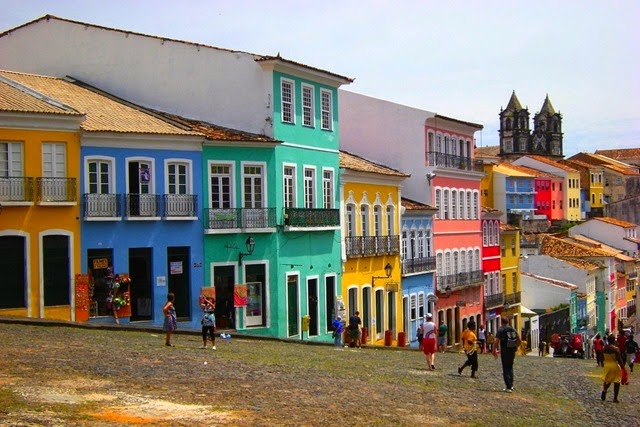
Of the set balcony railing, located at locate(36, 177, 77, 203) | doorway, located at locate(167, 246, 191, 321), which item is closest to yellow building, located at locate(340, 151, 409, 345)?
doorway, located at locate(167, 246, 191, 321)

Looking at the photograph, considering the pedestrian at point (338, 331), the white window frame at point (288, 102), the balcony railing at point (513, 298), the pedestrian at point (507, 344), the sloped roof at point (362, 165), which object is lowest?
the balcony railing at point (513, 298)

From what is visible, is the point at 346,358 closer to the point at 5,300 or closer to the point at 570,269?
the point at 5,300

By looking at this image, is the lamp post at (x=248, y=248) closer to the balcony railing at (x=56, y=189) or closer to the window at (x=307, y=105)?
the window at (x=307, y=105)

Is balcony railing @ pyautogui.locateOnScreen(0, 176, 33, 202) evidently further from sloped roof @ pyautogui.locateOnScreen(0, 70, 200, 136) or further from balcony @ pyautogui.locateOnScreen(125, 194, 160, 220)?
balcony @ pyautogui.locateOnScreen(125, 194, 160, 220)

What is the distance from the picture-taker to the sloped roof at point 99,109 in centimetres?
3387

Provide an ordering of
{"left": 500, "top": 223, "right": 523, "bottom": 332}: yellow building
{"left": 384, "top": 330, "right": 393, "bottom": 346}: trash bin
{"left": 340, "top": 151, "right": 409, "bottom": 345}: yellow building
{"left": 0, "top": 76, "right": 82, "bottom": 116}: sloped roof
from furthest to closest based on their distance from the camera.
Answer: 1. {"left": 500, "top": 223, "right": 523, "bottom": 332}: yellow building
2. {"left": 384, "top": 330, "right": 393, "bottom": 346}: trash bin
3. {"left": 340, "top": 151, "right": 409, "bottom": 345}: yellow building
4. {"left": 0, "top": 76, "right": 82, "bottom": 116}: sloped roof

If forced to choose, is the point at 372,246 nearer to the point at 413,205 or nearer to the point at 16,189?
the point at 413,205

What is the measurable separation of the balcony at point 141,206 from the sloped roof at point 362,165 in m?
10.9

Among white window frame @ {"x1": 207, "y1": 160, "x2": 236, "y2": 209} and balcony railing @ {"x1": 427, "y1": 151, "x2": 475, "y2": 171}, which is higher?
balcony railing @ {"x1": 427, "y1": 151, "x2": 475, "y2": 171}

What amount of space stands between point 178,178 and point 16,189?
221 inches

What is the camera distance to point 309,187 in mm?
41344

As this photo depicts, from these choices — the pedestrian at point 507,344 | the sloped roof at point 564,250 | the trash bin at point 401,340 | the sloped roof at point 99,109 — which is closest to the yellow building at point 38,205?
the sloped roof at point 99,109

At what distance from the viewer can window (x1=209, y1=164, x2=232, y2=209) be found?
36.5 m

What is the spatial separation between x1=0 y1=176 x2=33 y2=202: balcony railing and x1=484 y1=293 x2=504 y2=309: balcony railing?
112 ft
